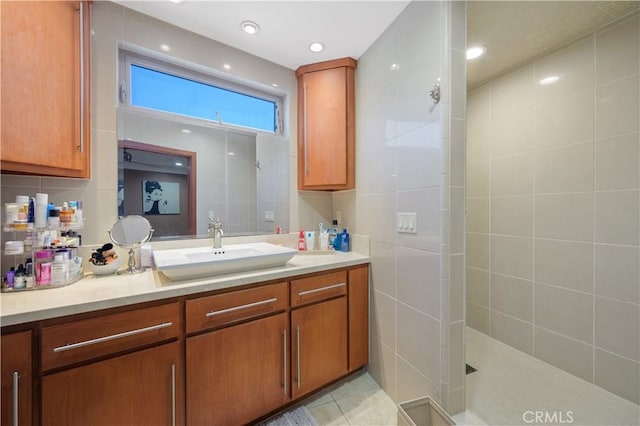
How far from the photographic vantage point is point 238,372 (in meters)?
1.25

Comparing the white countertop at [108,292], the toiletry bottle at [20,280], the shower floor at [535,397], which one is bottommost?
the shower floor at [535,397]

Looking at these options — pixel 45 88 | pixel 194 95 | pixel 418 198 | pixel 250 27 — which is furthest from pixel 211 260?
pixel 250 27

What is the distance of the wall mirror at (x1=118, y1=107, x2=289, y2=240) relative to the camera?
152 cm

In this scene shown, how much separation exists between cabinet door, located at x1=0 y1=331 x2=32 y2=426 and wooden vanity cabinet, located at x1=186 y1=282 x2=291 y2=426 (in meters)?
0.49

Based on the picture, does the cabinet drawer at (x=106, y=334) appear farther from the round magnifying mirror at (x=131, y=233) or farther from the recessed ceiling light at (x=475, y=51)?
the recessed ceiling light at (x=475, y=51)

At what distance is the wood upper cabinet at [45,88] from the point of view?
0.96 meters

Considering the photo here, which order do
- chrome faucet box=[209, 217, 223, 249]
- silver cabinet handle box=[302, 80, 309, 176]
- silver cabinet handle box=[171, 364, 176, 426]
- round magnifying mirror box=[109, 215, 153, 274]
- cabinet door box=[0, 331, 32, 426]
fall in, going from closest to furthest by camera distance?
cabinet door box=[0, 331, 32, 426]
silver cabinet handle box=[171, 364, 176, 426]
round magnifying mirror box=[109, 215, 153, 274]
chrome faucet box=[209, 217, 223, 249]
silver cabinet handle box=[302, 80, 309, 176]

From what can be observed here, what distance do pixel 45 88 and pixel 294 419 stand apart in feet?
6.76

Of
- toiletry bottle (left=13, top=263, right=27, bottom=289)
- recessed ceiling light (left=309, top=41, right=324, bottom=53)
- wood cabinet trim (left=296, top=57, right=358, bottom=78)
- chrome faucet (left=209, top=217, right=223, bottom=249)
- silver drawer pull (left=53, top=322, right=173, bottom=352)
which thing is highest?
recessed ceiling light (left=309, top=41, right=324, bottom=53)

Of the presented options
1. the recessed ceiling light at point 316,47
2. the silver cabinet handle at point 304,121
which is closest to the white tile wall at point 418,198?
the recessed ceiling light at point 316,47

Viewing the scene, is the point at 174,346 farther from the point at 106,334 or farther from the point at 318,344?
the point at 318,344

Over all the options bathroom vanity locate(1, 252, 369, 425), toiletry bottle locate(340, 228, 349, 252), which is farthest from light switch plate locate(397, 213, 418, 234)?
toiletry bottle locate(340, 228, 349, 252)

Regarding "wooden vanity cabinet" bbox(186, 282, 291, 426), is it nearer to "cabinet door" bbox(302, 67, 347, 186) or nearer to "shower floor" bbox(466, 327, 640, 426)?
"cabinet door" bbox(302, 67, 347, 186)

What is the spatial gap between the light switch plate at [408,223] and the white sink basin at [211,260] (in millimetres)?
665
